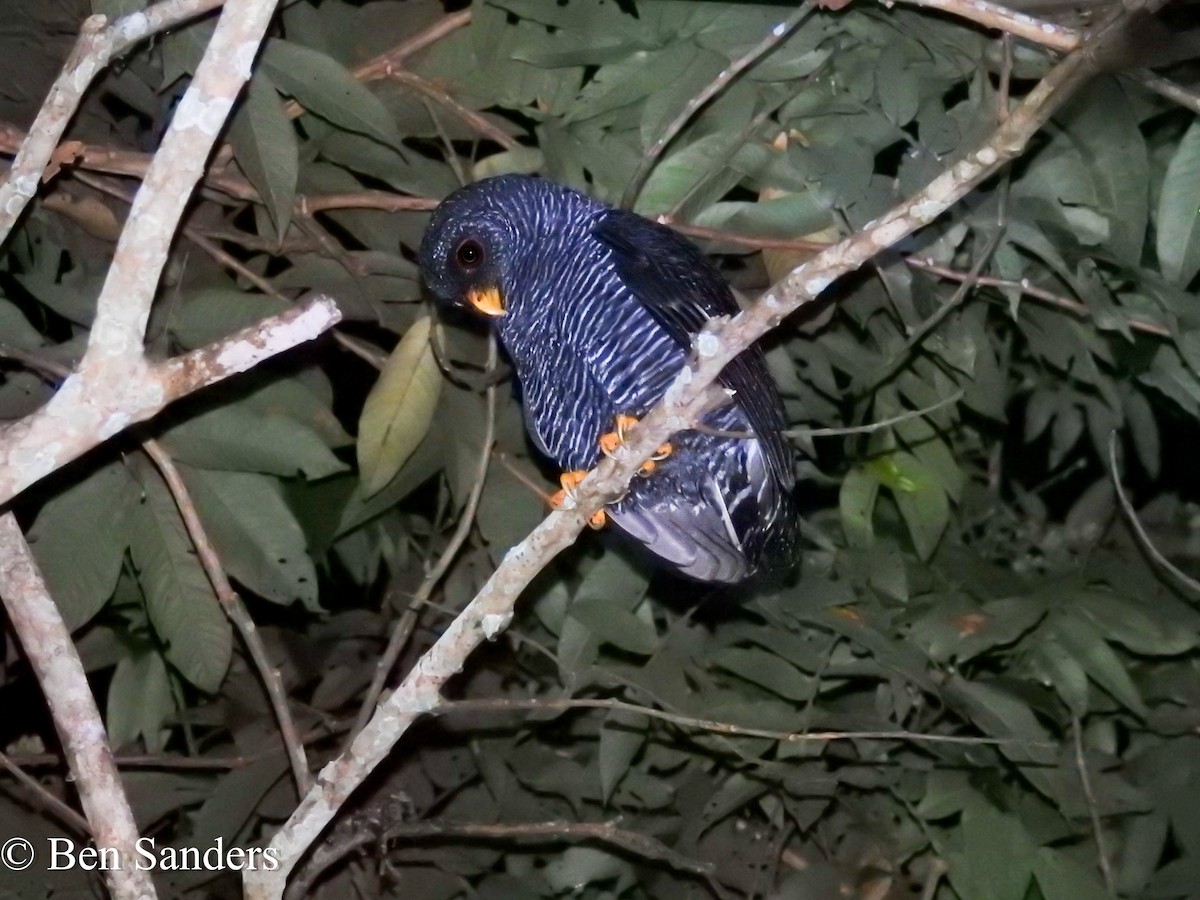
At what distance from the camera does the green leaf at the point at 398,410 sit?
2.17 meters

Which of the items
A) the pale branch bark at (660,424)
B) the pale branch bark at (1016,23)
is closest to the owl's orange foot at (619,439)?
the pale branch bark at (660,424)

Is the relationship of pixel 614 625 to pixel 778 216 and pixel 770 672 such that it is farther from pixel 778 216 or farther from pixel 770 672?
pixel 778 216

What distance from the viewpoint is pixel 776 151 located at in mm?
2240

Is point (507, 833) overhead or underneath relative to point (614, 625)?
underneath

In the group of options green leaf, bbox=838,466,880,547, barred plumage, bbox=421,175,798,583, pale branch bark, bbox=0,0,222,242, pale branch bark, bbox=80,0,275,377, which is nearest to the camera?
pale branch bark, bbox=80,0,275,377

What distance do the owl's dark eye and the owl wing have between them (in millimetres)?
196

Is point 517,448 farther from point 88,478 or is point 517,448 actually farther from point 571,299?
point 88,478

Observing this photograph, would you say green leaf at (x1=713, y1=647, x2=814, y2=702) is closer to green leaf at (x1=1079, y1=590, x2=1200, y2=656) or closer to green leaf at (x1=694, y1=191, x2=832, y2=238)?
green leaf at (x1=1079, y1=590, x2=1200, y2=656)

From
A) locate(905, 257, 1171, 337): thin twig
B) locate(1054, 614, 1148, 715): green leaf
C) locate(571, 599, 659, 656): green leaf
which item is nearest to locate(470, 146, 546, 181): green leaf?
locate(905, 257, 1171, 337): thin twig

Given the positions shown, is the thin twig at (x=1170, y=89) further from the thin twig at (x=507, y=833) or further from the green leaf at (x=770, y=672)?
the thin twig at (x=507, y=833)

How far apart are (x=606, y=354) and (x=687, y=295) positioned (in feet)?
0.63

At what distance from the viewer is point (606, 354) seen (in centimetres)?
213

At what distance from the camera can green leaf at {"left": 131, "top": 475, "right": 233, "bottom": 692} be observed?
213 centimetres

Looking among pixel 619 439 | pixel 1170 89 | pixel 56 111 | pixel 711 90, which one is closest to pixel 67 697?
pixel 56 111
